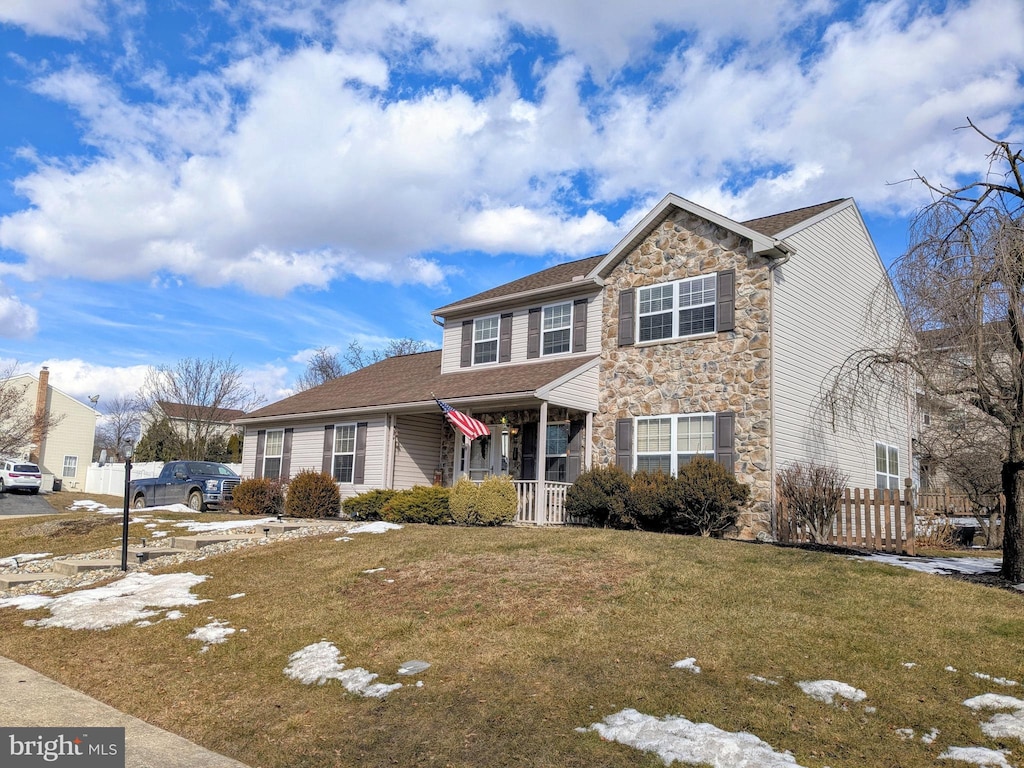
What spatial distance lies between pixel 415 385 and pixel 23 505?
18029mm

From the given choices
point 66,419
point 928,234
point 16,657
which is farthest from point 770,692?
point 66,419

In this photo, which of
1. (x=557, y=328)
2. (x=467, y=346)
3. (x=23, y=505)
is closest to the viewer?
(x=557, y=328)

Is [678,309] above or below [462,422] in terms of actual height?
above

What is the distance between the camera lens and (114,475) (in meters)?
39.2

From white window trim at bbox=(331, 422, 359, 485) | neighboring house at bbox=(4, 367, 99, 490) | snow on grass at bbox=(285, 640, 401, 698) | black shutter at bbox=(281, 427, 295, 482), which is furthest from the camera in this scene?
neighboring house at bbox=(4, 367, 99, 490)

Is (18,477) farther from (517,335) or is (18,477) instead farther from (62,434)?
(517,335)

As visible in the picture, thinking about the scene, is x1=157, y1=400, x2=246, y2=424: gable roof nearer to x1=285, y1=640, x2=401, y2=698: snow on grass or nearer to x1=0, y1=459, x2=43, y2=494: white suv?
x1=0, y1=459, x2=43, y2=494: white suv

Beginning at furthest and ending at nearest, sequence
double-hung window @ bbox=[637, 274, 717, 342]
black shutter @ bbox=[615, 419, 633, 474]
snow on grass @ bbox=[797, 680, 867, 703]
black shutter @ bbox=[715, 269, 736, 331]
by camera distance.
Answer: black shutter @ bbox=[615, 419, 633, 474]
double-hung window @ bbox=[637, 274, 717, 342]
black shutter @ bbox=[715, 269, 736, 331]
snow on grass @ bbox=[797, 680, 867, 703]

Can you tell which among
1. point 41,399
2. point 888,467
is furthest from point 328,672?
point 41,399

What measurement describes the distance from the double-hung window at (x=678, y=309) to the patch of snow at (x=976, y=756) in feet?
38.4

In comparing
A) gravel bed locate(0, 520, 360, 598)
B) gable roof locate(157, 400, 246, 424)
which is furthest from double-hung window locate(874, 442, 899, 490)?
gable roof locate(157, 400, 246, 424)

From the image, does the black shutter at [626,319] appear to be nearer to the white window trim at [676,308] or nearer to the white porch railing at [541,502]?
the white window trim at [676,308]

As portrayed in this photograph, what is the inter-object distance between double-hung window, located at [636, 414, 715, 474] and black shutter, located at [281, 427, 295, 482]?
1146 centimetres

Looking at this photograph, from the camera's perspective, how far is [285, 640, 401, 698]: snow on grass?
21.8ft
